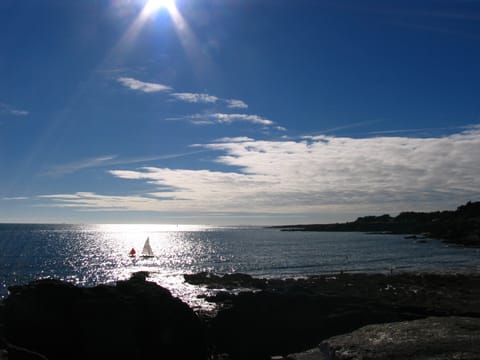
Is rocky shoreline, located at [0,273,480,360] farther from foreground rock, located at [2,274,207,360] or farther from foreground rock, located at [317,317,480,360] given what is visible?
foreground rock, located at [317,317,480,360]

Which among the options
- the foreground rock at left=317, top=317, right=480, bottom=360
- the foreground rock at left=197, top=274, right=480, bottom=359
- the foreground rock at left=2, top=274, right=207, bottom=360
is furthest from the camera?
the foreground rock at left=197, top=274, right=480, bottom=359

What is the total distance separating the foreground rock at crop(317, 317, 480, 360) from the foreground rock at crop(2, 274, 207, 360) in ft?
36.0

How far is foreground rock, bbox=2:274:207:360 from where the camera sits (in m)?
18.3

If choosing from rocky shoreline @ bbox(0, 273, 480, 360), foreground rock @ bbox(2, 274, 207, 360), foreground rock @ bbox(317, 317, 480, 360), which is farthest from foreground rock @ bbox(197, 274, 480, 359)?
foreground rock @ bbox(317, 317, 480, 360)

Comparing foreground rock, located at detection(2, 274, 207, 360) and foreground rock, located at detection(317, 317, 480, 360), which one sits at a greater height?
foreground rock, located at detection(317, 317, 480, 360)

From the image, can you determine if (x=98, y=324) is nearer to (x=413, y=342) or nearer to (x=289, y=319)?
(x=289, y=319)

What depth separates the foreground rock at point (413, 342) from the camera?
8.47 m

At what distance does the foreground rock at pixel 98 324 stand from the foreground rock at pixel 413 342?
1096cm

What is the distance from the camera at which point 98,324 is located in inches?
742

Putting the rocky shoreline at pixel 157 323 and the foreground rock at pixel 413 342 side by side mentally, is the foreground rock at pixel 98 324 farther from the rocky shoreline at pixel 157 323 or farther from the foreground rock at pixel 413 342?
the foreground rock at pixel 413 342

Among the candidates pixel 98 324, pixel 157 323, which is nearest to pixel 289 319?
pixel 157 323

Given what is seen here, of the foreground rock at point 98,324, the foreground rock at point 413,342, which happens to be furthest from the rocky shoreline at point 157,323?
the foreground rock at point 413,342

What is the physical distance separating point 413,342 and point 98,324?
13987 millimetres

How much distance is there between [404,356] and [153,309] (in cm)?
1429
